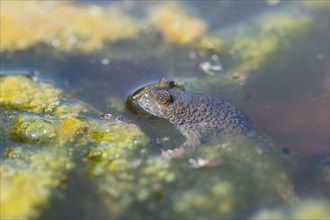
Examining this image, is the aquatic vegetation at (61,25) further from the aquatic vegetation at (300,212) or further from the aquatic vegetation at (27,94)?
the aquatic vegetation at (300,212)

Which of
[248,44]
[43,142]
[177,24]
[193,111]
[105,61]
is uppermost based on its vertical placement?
[177,24]

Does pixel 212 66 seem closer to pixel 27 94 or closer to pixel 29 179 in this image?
pixel 27 94

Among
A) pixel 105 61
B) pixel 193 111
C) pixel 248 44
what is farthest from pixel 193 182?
pixel 248 44

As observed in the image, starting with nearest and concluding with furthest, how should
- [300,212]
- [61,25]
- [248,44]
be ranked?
[300,212]
[248,44]
[61,25]

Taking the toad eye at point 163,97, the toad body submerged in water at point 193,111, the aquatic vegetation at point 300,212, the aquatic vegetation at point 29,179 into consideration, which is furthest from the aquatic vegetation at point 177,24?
the aquatic vegetation at point 300,212

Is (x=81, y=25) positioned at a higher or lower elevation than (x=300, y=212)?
higher

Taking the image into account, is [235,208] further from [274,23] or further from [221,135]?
[274,23]

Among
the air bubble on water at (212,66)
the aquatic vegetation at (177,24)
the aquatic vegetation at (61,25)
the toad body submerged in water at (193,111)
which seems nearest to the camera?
the toad body submerged in water at (193,111)

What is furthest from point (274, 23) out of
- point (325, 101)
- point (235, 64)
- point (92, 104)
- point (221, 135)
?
point (92, 104)
